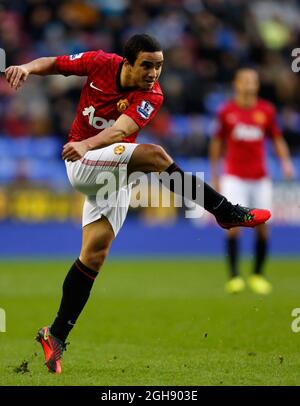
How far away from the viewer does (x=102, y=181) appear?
6.54 m

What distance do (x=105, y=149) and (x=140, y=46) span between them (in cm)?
75

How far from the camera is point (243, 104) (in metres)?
11.9

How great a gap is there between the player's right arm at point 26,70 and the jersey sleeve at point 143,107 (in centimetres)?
71

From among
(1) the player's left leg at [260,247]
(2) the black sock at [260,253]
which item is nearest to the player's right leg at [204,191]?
(1) the player's left leg at [260,247]

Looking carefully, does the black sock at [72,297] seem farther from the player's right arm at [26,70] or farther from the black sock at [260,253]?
the black sock at [260,253]

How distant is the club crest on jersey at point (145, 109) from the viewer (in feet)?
20.7

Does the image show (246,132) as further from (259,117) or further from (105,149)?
(105,149)

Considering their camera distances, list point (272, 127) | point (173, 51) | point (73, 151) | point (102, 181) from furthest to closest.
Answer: point (173, 51)
point (272, 127)
point (102, 181)
point (73, 151)

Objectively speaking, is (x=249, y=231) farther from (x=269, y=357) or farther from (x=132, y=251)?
(x=269, y=357)

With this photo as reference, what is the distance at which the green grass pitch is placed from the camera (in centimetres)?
602

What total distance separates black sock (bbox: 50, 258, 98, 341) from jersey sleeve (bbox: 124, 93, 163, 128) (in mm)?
1132

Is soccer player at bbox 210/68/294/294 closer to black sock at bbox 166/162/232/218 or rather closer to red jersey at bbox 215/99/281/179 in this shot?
red jersey at bbox 215/99/281/179

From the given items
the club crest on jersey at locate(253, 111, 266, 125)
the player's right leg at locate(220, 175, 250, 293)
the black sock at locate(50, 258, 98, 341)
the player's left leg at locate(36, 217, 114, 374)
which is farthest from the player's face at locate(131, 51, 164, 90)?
the club crest on jersey at locate(253, 111, 266, 125)

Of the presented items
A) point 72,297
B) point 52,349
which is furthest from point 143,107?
point 52,349
